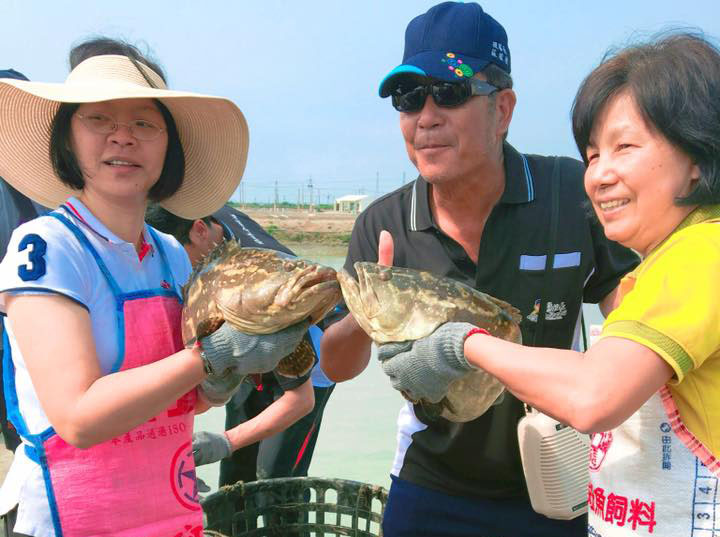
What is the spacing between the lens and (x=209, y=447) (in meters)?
3.38

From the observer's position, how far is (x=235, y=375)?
223 cm

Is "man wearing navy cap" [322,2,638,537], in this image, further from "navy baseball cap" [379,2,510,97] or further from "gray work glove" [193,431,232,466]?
"gray work glove" [193,431,232,466]

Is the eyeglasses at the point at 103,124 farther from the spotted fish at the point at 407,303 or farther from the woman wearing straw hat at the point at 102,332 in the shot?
the spotted fish at the point at 407,303

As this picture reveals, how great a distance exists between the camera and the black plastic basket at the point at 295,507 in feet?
11.0

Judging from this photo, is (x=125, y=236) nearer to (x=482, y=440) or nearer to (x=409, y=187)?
(x=409, y=187)

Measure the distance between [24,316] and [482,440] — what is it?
1.67 m

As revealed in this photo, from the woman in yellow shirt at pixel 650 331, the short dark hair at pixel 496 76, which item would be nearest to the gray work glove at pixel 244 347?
the woman in yellow shirt at pixel 650 331

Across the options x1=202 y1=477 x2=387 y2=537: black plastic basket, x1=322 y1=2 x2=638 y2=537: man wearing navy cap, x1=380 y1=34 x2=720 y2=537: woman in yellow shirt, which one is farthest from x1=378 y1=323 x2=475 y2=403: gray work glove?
x1=202 y1=477 x2=387 y2=537: black plastic basket

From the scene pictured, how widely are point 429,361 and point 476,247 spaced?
926mm

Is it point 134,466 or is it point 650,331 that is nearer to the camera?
point 650,331

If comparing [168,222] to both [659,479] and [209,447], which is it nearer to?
[209,447]

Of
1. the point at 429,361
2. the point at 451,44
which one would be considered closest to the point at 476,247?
the point at 451,44

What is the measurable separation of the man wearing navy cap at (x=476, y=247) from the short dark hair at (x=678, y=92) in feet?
2.77

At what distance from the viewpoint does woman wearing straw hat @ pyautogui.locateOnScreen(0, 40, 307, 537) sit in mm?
1836
